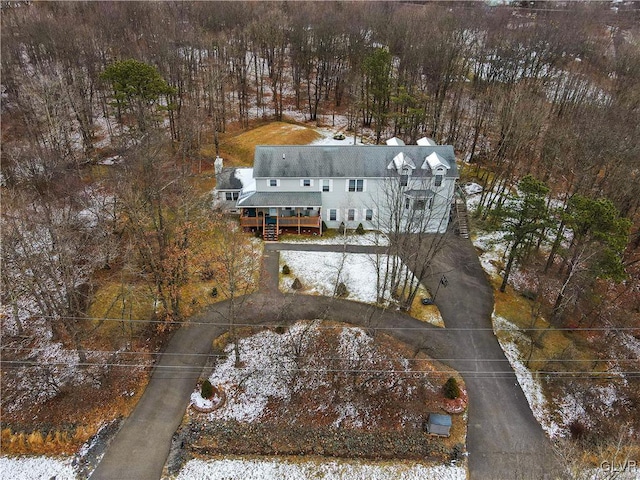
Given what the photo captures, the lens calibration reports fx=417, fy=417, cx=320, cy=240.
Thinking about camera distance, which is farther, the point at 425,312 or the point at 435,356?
the point at 425,312

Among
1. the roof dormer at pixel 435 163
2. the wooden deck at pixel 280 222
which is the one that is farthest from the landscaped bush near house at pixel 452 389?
the roof dormer at pixel 435 163

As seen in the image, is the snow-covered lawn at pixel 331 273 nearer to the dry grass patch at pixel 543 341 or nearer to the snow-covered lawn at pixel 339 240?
the snow-covered lawn at pixel 339 240

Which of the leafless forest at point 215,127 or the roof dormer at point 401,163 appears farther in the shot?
the roof dormer at point 401,163

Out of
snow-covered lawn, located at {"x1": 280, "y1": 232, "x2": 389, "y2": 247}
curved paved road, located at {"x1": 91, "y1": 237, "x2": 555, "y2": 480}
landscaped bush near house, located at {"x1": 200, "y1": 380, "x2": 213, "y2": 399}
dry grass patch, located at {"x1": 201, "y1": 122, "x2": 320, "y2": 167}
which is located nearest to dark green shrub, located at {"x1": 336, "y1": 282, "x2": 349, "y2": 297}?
curved paved road, located at {"x1": 91, "y1": 237, "x2": 555, "y2": 480}

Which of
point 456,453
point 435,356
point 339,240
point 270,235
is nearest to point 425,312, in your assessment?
point 435,356

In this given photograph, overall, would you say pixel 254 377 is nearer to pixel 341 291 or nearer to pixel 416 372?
pixel 341 291

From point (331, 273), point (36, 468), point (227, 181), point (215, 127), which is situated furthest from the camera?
point (215, 127)

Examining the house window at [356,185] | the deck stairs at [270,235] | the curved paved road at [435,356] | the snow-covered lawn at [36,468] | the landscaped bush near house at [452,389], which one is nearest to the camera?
the snow-covered lawn at [36,468]
